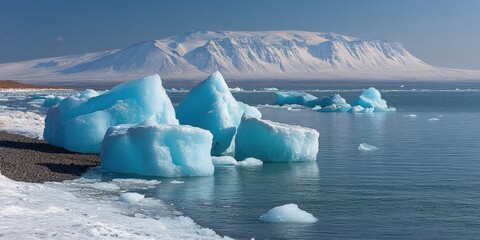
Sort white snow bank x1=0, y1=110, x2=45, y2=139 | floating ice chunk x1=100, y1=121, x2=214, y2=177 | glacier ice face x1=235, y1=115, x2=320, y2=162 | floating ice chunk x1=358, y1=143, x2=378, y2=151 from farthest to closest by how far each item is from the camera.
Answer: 1. white snow bank x1=0, y1=110, x2=45, y2=139
2. floating ice chunk x1=358, y1=143, x2=378, y2=151
3. glacier ice face x1=235, y1=115, x2=320, y2=162
4. floating ice chunk x1=100, y1=121, x2=214, y2=177

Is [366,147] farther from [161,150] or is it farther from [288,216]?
[288,216]

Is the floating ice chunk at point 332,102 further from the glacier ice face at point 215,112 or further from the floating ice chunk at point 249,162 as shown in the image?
the floating ice chunk at point 249,162

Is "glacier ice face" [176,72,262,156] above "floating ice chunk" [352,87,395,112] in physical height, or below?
above

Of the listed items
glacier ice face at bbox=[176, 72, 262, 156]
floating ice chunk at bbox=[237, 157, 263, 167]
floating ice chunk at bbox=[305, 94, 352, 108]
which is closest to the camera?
floating ice chunk at bbox=[237, 157, 263, 167]

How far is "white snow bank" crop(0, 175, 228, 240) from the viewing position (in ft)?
36.7

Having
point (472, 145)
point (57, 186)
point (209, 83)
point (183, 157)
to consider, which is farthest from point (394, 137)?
point (57, 186)

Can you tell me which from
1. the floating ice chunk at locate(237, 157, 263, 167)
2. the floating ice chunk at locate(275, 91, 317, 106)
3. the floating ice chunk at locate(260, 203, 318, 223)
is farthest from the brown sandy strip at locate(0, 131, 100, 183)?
the floating ice chunk at locate(275, 91, 317, 106)

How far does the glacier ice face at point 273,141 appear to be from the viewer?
22.3m

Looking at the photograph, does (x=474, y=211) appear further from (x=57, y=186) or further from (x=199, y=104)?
(x=199, y=104)

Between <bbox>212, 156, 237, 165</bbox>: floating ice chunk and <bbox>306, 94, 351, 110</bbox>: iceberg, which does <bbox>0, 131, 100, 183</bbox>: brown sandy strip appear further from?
<bbox>306, 94, 351, 110</bbox>: iceberg

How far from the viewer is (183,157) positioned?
1906 cm

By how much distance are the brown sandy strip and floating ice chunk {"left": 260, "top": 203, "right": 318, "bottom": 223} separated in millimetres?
6292

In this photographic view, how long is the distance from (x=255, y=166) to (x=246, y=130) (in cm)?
134

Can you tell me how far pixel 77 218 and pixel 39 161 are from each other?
8.37 m
